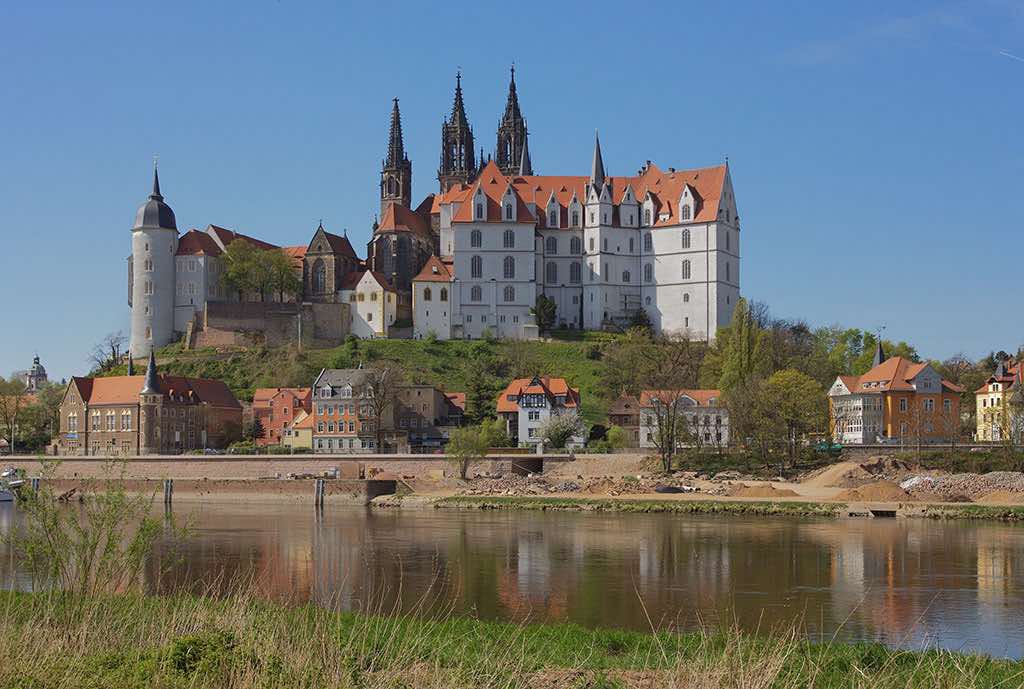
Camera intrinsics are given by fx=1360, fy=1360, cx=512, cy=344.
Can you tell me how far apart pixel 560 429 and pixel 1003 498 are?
99.7 feet

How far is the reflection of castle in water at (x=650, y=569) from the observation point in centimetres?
2467

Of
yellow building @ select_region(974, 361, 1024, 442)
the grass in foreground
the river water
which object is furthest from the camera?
yellow building @ select_region(974, 361, 1024, 442)

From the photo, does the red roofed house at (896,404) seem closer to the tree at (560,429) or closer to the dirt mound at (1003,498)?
the tree at (560,429)

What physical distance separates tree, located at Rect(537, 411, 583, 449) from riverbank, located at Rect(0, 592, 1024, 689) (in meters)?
58.9

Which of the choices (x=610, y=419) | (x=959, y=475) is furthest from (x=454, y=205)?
(x=959, y=475)

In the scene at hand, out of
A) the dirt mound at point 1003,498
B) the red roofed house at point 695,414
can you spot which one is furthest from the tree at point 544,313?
the dirt mound at point 1003,498

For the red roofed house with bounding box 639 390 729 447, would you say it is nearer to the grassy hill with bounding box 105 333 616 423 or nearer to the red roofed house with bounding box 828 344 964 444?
the red roofed house with bounding box 828 344 964 444

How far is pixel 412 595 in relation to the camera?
27141 millimetres

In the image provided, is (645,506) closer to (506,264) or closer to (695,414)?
(695,414)

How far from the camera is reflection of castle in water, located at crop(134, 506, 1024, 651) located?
80.9ft

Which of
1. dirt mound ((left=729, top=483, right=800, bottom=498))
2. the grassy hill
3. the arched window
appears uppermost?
the arched window

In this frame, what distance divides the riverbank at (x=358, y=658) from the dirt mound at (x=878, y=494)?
118 ft

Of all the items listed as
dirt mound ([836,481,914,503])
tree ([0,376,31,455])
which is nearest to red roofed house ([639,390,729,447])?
dirt mound ([836,481,914,503])

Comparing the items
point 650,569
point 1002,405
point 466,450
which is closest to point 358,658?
point 650,569
